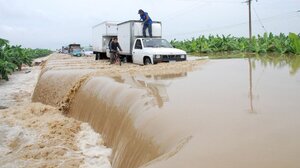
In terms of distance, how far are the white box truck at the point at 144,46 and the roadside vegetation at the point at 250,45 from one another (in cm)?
641

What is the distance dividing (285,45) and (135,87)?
14785mm

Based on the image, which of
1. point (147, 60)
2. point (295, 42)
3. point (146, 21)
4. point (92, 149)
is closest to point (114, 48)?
point (146, 21)

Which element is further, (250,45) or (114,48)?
(250,45)

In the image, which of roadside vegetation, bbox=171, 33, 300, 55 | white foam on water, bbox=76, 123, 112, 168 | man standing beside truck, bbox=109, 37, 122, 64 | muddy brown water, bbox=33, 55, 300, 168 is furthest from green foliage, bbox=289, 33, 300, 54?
white foam on water, bbox=76, 123, 112, 168

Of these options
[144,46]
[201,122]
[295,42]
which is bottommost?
[201,122]

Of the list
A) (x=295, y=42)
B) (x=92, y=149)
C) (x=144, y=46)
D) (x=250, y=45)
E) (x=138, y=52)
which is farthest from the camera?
(x=250, y=45)

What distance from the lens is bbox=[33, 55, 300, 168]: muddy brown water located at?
358 centimetres

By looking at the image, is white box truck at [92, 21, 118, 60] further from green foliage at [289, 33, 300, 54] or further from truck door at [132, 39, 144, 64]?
green foliage at [289, 33, 300, 54]

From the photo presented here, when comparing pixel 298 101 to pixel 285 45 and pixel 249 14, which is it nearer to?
pixel 285 45

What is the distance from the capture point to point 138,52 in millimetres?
17625

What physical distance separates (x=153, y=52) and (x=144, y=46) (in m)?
1.36

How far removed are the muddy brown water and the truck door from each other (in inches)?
313

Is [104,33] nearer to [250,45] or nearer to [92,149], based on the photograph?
[250,45]

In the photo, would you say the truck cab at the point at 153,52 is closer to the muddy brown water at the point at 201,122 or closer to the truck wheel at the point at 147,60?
the truck wheel at the point at 147,60
